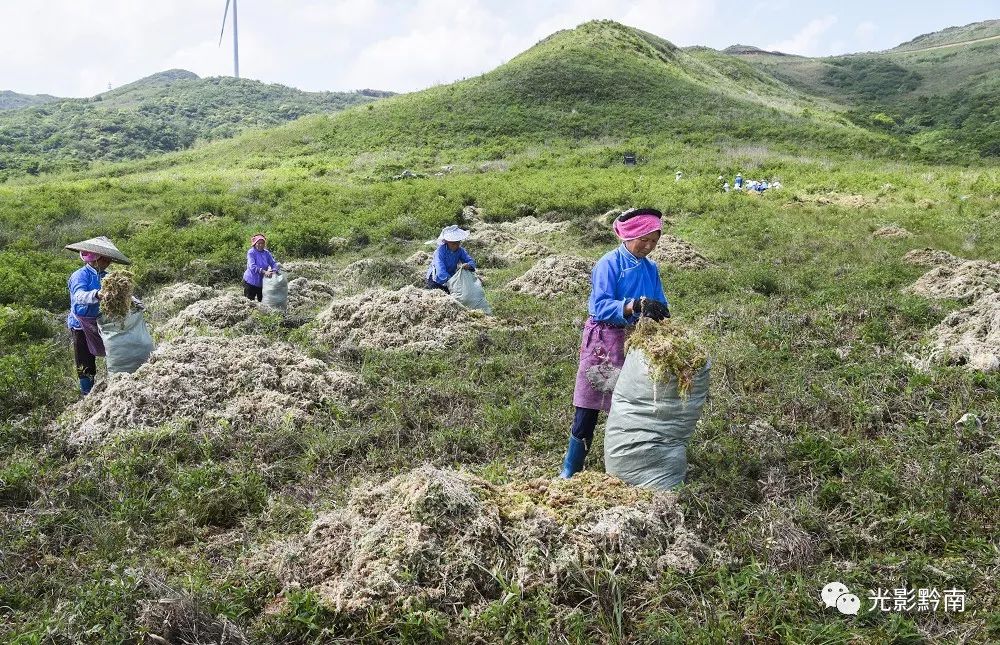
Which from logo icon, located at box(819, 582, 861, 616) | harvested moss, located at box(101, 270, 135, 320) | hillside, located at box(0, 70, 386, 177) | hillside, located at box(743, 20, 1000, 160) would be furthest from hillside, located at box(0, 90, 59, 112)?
logo icon, located at box(819, 582, 861, 616)

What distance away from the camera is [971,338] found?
534cm

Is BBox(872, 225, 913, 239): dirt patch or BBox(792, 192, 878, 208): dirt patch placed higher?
BBox(792, 192, 878, 208): dirt patch

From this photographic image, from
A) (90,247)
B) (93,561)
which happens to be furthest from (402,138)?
(93,561)

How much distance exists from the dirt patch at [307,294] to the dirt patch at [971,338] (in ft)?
25.1

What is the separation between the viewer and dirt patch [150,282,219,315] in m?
9.02

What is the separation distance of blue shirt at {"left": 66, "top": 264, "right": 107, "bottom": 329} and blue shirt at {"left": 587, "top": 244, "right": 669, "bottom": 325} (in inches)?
165

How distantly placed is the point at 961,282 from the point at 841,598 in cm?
638

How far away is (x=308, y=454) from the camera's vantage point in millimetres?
4336

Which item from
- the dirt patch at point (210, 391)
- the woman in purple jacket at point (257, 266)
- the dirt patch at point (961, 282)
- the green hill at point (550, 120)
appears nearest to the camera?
the dirt patch at point (210, 391)

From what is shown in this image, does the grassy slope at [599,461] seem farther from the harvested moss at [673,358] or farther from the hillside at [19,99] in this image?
the hillside at [19,99]

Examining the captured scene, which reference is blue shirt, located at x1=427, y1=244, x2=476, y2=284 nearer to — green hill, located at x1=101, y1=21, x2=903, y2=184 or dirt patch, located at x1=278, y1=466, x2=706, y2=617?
dirt patch, located at x1=278, y1=466, x2=706, y2=617

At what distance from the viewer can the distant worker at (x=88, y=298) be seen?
16.6ft

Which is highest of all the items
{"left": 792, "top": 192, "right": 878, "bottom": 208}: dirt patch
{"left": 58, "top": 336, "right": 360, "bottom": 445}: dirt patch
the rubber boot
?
{"left": 792, "top": 192, "right": 878, "bottom": 208}: dirt patch

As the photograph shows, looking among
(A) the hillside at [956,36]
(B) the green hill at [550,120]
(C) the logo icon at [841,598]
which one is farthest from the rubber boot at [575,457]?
(A) the hillside at [956,36]
